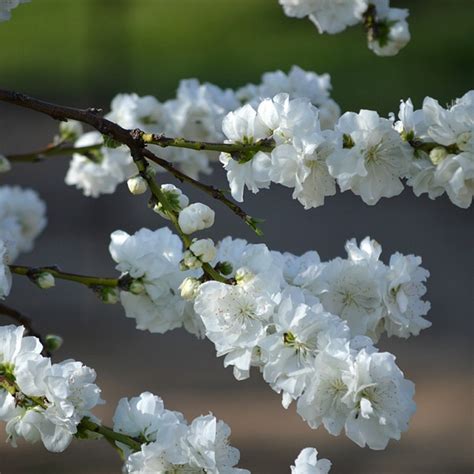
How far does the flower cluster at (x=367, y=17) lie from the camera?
1.26 metres

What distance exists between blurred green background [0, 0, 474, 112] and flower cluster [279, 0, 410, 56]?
595 centimetres

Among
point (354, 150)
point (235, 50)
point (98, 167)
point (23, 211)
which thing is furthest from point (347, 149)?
point (235, 50)

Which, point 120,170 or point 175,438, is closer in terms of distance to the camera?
point 175,438

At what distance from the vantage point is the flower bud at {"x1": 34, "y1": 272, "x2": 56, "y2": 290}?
3.36 ft

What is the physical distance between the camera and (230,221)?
15.8ft

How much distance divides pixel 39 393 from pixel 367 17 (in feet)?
2.10

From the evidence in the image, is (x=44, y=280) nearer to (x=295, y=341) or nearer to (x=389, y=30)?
(x=295, y=341)

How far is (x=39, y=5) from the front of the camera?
9352 millimetres

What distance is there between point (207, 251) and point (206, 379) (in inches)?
103

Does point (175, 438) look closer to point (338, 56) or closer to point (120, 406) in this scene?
point (120, 406)

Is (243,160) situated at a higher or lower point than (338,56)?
lower

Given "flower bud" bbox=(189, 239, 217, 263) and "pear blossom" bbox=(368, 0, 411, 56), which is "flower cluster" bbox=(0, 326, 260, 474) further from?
"pear blossom" bbox=(368, 0, 411, 56)

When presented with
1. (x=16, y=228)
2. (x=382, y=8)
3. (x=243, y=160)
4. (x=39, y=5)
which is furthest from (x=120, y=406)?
(x=39, y=5)

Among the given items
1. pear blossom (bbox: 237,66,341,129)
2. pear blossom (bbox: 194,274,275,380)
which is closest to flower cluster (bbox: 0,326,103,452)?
pear blossom (bbox: 194,274,275,380)
